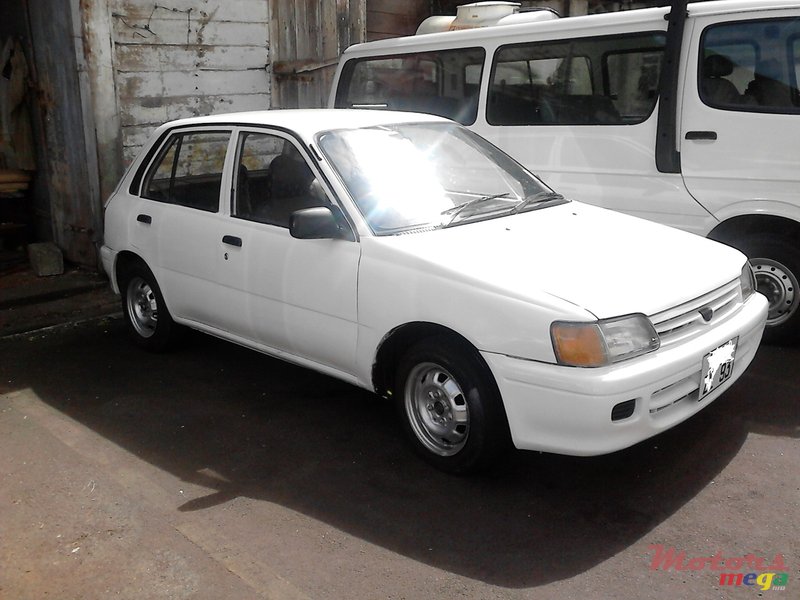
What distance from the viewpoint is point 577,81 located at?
18.6 feet

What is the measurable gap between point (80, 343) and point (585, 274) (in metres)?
3.91

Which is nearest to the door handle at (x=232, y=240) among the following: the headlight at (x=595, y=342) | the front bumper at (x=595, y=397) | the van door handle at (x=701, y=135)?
the front bumper at (x=595, y=397)

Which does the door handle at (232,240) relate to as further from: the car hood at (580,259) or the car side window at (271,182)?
the car hood at (580,259)

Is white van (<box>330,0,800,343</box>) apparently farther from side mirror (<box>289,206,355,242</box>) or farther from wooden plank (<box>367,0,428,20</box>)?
wooden plank (<box>367,0,428,20</box>)

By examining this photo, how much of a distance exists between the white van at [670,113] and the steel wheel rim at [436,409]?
8.09ft

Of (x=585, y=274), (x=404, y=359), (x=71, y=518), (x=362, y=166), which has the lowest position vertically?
(x=71, y=518)

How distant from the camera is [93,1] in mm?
6875

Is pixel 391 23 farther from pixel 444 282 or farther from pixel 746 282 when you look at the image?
pixel 444 282

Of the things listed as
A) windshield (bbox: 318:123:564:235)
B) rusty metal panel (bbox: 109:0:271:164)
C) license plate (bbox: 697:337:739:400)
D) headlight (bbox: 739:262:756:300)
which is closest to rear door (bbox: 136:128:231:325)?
windshield (bbox: 318:123:564:235)

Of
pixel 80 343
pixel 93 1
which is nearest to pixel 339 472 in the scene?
pixel 80 343

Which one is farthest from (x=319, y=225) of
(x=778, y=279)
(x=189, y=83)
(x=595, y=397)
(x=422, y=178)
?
(x=189, y=83)

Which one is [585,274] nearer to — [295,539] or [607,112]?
[295,539]

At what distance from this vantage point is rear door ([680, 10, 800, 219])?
4836 millimetres

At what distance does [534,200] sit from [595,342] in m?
1.44
